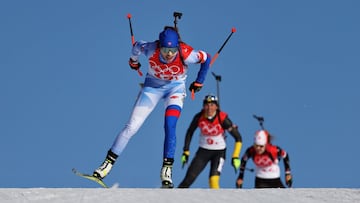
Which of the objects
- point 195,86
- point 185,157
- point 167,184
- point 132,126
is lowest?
point 167,184

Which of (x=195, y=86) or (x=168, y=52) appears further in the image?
(x=195, y=86)

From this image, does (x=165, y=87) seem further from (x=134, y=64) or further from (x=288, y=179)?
(x=288, y=179)

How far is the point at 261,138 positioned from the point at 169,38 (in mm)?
1768

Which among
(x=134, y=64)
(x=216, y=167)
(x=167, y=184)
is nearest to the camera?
(x=167, y=184)

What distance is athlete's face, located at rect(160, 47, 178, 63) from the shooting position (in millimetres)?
7000

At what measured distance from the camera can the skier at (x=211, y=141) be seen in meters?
7.47

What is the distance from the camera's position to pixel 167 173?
23.1 feet

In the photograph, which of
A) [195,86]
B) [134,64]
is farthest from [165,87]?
[134,64]
